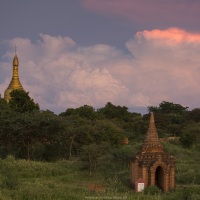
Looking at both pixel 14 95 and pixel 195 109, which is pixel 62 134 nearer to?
pixel 14 95

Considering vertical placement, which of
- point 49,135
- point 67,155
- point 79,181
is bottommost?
point 79,181

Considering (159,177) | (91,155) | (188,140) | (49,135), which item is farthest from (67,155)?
(159,177)

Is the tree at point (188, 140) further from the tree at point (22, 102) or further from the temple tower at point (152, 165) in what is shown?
the temple tower at point (152, 165)

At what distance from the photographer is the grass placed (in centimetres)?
1972

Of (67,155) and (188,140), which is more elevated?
(188,140)

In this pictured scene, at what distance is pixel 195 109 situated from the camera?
245ft

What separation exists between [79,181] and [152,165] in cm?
556

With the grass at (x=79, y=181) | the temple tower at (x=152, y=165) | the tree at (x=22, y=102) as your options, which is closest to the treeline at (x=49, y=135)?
the tree at (x=22, y=102)

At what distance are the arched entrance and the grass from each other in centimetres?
94

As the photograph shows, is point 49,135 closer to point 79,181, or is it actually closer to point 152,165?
point 79,181

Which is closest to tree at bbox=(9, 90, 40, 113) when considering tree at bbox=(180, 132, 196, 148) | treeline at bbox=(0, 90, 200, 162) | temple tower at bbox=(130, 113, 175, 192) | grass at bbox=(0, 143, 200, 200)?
treeline at bbox=(0, 90, 200, 162)

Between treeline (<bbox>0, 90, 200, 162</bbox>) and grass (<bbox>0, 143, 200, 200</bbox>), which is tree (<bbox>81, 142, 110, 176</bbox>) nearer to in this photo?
treeline (<bbox>0, 90, 200, 162</bbox>)

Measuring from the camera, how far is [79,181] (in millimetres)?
27125

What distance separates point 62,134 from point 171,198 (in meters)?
19.2
